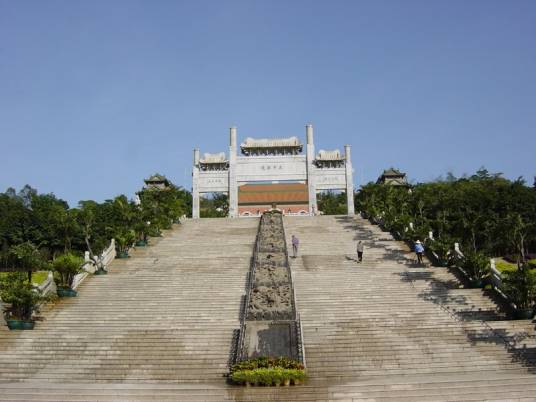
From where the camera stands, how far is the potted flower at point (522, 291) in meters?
16.7

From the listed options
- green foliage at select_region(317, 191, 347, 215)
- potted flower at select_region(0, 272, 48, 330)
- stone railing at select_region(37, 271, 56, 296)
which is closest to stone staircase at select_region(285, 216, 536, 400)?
potted flower at select_region(0, 272, 48, 330)

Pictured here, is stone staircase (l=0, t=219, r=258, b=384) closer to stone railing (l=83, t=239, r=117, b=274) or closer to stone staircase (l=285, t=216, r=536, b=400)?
stone railing (l=83, t=239, r=117, b=274)

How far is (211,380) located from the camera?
13.5 meters

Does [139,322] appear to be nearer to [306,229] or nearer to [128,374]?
[128,374]

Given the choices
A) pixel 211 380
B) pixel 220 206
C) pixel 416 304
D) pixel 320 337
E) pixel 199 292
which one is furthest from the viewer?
pixel 220 206

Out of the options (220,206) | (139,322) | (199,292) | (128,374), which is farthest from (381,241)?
(220,206)

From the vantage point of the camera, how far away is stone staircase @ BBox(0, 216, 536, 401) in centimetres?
1242

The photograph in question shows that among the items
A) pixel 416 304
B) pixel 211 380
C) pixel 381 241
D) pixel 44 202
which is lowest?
pixel 211 380

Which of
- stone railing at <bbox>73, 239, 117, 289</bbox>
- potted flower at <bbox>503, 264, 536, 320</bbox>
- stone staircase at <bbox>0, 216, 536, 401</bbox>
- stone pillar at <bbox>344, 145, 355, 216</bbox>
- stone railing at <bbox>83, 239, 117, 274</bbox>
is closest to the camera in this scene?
stone staircase at <bbox>0, 216, 536, 401</bbox>

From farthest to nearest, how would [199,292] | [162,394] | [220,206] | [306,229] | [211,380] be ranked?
[220,206], [306,229], [199,292], [211,380], [162,394]

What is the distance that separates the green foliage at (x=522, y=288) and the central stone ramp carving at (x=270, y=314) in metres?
7.31

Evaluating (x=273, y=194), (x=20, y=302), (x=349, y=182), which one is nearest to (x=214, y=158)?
(x=349, y=182)

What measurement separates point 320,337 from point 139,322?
6.08 metres

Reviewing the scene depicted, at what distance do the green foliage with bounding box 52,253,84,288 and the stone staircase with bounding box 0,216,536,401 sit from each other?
2.59 feet
